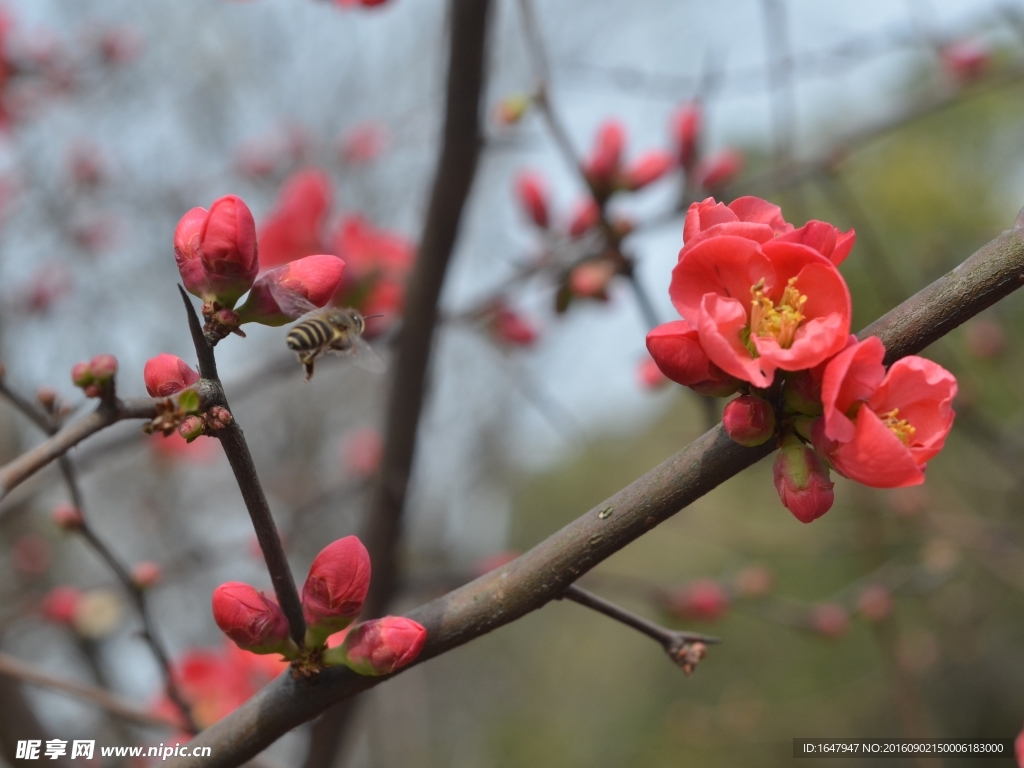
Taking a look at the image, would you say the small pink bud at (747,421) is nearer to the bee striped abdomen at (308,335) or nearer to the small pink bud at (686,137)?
the bee striped abdomen at (308,335)

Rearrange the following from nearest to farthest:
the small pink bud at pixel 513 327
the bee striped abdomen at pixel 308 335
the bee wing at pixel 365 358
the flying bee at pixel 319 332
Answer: the flying bee at pixel 319 332 → the bee striped abdomen at pixel 308 335 → the bee wing at pixel 365 358 → the small pink bud at pixel 513 327

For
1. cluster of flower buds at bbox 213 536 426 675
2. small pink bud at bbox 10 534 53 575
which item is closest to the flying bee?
cluster of flower buds at bbox 213 536 426 675

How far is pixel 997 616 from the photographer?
5.16m

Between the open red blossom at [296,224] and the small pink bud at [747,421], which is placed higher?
the open red blossom at [296,224]

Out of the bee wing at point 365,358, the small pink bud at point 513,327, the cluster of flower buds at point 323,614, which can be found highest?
the small pink bud at point 513,327

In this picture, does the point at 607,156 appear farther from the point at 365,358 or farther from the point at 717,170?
the point at 365,358

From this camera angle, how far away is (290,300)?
31.4 inches

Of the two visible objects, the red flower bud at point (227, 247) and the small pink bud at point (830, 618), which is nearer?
the red flower bud at point (227, 247)

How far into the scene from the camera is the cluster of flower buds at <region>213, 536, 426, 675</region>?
781 millimetres

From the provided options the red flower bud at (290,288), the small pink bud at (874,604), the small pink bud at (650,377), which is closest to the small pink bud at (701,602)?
the small pink bud at (874,604)

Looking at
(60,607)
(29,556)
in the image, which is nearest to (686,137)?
(60,607)

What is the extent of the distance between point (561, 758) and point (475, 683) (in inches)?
53.2

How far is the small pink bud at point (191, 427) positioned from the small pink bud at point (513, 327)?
2019 millimetres

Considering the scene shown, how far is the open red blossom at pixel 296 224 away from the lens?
2279 millimetres
